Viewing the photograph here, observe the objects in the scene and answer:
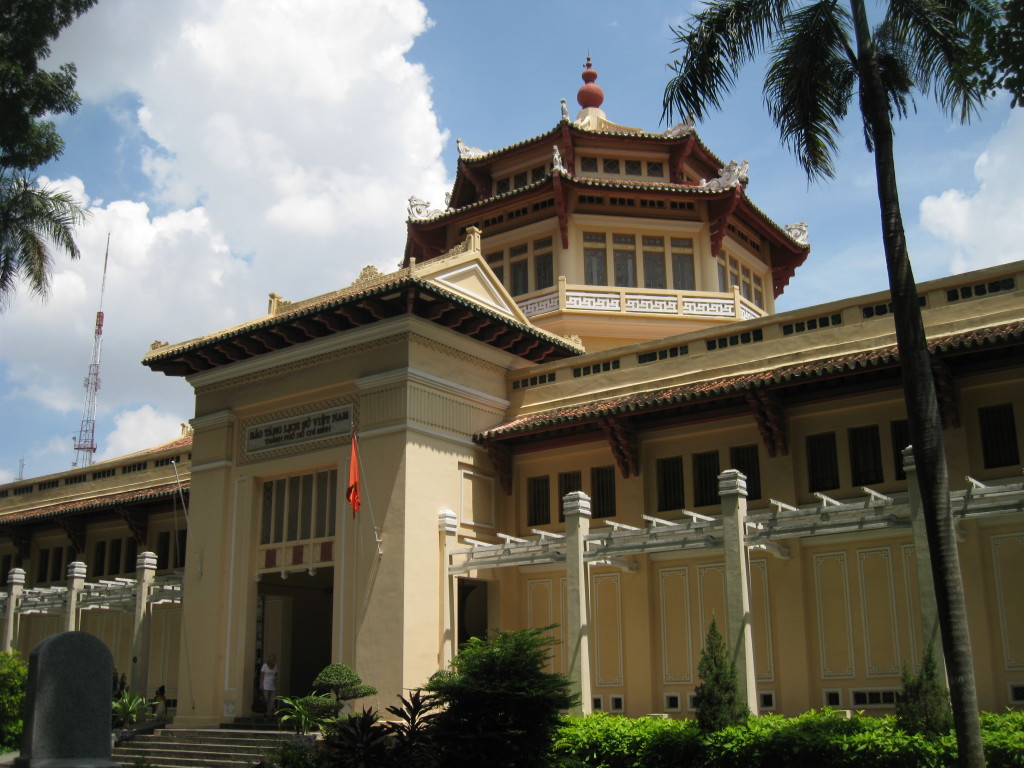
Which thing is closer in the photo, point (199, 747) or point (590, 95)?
point (199, 747)

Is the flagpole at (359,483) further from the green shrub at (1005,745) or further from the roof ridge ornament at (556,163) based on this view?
the green shrub at (1005,745)

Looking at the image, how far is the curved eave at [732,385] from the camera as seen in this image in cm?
1944

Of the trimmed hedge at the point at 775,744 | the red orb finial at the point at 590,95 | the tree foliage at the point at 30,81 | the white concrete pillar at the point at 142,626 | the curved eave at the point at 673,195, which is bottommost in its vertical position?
the trimmed hedge at the point at 775,744

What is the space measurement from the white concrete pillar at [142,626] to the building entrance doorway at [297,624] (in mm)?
3153

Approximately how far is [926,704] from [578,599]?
741 centimetres

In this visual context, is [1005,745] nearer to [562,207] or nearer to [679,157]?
[562,207]

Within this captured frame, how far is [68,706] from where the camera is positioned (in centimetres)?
1155

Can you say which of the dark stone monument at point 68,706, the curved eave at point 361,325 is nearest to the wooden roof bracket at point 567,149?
the curved eave at point 361,325

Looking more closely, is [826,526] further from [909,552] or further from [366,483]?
[366,483]

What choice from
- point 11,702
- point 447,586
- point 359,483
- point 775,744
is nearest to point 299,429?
point 359,483

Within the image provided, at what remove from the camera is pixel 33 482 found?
3869 cm

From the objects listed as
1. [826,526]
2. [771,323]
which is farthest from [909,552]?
[771,323]

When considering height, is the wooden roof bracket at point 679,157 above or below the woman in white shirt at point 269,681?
above

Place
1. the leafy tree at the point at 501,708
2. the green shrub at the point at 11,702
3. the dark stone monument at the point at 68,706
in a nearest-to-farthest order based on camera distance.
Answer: the dark stone monument at the point at 68,706, the leafy tree at the point at 501,708, the green shrub at the point at 11,702
